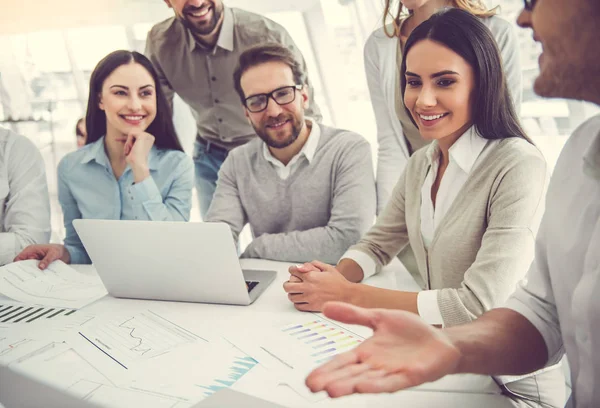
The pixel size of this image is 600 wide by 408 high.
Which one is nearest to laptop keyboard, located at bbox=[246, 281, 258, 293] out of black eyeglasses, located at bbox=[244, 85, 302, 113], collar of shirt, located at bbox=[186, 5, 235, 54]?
black eyeglasses, located at bbox=[244, 85, 302, 113]

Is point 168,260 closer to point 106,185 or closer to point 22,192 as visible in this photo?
point 106,185

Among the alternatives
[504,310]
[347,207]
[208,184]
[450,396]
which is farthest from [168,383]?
[208,184]

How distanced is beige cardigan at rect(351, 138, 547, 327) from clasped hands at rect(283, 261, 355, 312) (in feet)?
0.70

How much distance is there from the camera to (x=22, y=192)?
6.10 ft

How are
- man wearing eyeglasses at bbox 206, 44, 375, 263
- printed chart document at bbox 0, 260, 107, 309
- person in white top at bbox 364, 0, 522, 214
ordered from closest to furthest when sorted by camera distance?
printed chart document at bbox 0, 260, 107, 309 < person in white top at bbox 364, 0, 522, 214 < man wearing eyeglasses at bbox 206, 44, 375, 263

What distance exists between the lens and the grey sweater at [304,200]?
1528 millimetres

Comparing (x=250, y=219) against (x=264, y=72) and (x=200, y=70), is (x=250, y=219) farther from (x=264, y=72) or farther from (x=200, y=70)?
(x=200, y=70)

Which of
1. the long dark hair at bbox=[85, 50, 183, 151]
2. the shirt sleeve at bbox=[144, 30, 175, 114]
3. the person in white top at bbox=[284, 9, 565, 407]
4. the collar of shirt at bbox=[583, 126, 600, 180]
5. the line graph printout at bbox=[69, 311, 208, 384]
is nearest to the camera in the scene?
the collar of shirt at bbox=[583, 126, 600, 180]

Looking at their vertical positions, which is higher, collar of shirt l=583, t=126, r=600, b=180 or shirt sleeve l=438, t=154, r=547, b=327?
collar of shirt l=583, t=126, r=600, b=180

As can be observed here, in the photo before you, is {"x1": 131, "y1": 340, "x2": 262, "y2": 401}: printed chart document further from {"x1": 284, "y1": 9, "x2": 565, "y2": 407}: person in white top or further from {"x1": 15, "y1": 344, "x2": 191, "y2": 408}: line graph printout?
{"x1": 284, "y1": 9, "x2": 565, "y2": 407}: person in white top

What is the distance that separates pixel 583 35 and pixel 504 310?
409 millimetres

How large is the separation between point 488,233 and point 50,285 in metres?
1.12

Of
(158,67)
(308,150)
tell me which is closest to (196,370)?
(308,150)

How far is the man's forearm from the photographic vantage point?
0.66 meters
